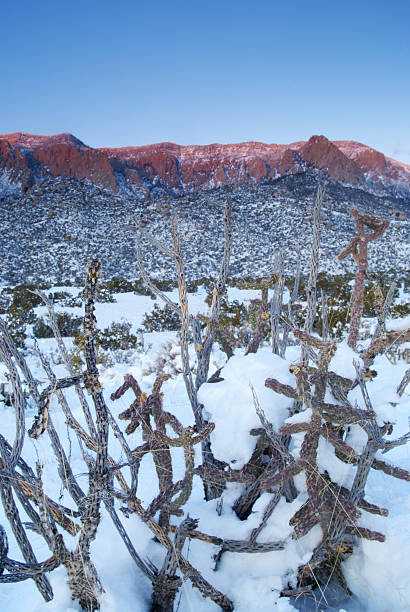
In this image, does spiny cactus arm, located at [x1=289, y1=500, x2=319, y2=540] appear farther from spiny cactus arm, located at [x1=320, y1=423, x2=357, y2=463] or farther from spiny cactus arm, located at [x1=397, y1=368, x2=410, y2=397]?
spiny cactus arm, located at [x1=397, y1=368, x2=410, y2=397]

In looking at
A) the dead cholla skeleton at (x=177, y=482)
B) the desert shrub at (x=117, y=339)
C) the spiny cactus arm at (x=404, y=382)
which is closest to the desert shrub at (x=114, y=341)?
the desert shrub at (x=117, y=339)

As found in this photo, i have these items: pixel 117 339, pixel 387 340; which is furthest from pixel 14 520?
pixel 117 339

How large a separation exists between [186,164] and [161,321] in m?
51.9

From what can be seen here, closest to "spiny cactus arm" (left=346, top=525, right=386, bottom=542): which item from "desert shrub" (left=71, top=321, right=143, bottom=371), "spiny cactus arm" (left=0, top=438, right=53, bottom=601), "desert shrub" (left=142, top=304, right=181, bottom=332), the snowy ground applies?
the snowy ground

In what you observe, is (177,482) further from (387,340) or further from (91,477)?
(387,340)

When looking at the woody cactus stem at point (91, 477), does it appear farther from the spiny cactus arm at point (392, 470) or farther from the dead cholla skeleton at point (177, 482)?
the spiny cactus arm at point (392, 470)

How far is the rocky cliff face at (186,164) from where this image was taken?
44531mm

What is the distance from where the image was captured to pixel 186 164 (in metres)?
56.0

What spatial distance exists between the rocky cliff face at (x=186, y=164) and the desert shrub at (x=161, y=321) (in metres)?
36.3

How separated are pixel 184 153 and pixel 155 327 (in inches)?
2206

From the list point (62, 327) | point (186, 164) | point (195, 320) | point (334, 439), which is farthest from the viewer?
point (186, 164)

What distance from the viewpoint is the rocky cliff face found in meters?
44.5

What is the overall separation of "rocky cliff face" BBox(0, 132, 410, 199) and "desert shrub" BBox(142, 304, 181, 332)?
3628 cm

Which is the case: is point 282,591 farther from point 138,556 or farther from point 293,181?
point 293,181
